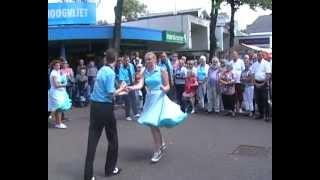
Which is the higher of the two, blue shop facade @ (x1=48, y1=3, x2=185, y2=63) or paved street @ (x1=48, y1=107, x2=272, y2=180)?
blue shop facade @ (x1=48, y1=3, x2=185, y2=63)

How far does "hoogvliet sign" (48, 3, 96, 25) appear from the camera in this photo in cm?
2645

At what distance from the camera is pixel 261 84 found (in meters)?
13.0

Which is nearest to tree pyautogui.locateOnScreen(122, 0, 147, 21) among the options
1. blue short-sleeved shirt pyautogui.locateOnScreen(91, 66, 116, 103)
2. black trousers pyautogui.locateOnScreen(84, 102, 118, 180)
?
blue short-sleeved shirt pyautogui.locateOnScreen(91, 66, 116, 103)

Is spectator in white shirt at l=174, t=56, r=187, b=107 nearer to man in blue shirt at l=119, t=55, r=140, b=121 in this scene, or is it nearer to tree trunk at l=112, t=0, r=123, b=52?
man in blue shirt at l=119, t=55, r=140, b=121

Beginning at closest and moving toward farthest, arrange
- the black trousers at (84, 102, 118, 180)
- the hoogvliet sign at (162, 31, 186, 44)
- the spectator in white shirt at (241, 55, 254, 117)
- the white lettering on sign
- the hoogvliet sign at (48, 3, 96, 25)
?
the black trousers at (84, 102, 118, 180) → the spectator in white shirt at (241, 55, 254, 117) → the hoogvliet sign at (48, 3, 96, 25) → the white lettering on sign → the hoogvliet sign at (162, 31, 186, 44)

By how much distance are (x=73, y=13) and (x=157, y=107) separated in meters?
19.4

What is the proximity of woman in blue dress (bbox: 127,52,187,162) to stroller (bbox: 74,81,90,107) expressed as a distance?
33.6ft

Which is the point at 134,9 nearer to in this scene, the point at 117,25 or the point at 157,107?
the point at 117,25

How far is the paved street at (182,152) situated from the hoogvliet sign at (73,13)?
14082 mm

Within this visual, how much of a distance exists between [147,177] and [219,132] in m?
4.32

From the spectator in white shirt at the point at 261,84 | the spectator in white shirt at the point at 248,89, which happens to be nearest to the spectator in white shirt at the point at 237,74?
the spectator in white shirt at the point at 248,89

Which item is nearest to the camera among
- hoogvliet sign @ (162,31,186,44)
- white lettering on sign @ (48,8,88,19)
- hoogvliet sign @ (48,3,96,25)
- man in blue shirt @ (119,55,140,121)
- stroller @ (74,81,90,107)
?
man in blue shirt @ (119,55,140,121)

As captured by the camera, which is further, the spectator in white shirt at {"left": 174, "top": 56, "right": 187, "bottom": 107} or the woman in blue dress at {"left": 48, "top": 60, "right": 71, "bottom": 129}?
the spectator in white shirt at {"left": 174, "top": 56, "right": 187, "bottom": 107}
